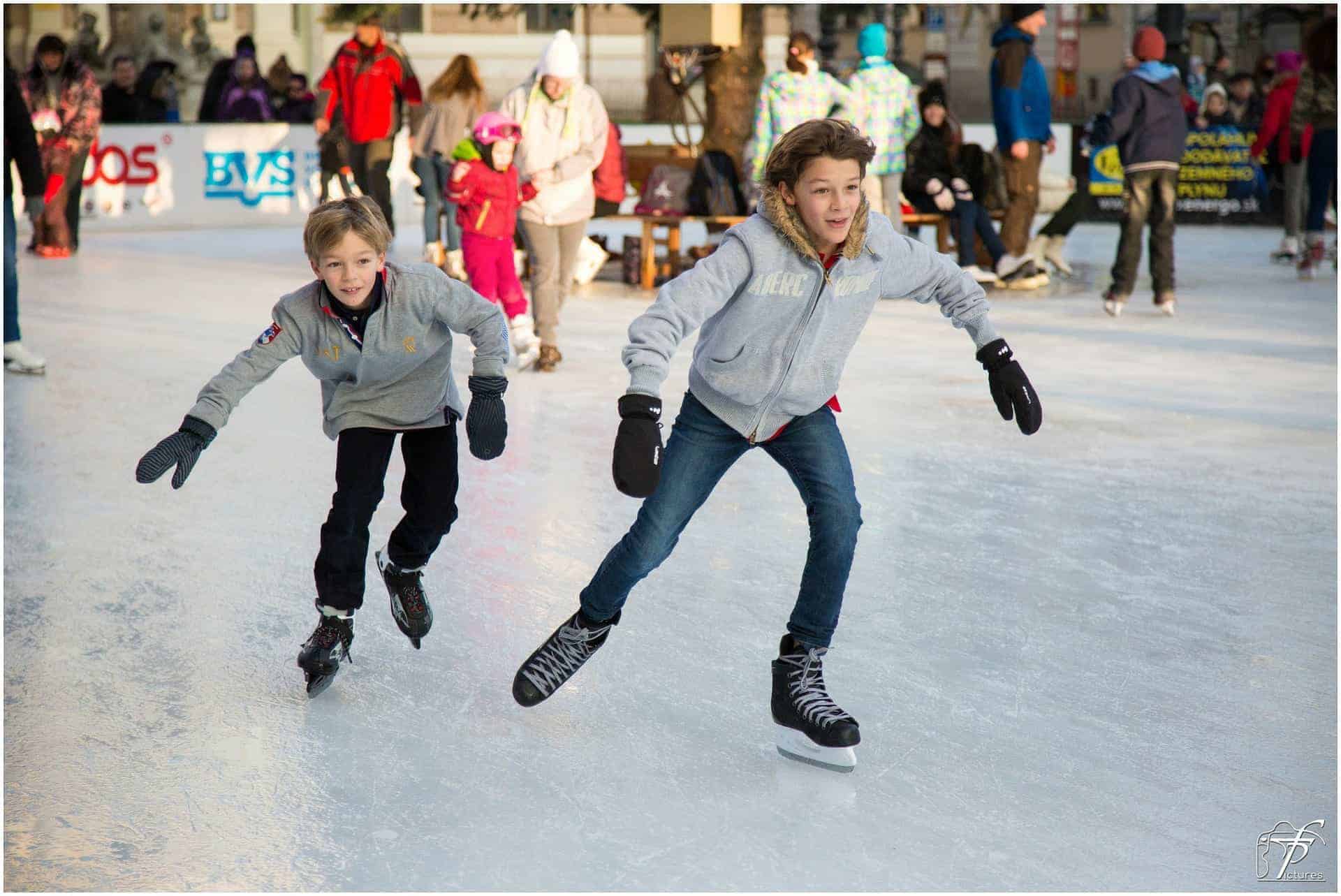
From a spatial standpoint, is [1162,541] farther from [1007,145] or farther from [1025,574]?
[1007,145]

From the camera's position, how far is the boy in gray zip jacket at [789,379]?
96.2 inches

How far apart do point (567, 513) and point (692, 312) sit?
181cm

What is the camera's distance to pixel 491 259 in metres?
6.27

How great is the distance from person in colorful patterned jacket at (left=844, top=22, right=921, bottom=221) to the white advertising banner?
20.2ft

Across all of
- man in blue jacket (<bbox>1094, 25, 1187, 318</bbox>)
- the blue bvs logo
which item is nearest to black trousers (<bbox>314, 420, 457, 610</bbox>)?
man in blue jacket (<bbox>1094, 25, 1187, 318</bbox>)

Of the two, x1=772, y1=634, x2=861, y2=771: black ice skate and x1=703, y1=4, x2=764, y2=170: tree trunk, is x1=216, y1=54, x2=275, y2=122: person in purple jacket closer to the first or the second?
x1=703, y1=4, x2=764, y2=170: tree trunk

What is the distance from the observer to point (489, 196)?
20.0ft

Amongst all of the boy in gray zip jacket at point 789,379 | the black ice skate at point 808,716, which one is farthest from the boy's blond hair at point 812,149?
the black ice skate at point 808,716

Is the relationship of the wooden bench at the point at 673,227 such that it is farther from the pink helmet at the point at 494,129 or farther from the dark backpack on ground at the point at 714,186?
the pink helmet at the point at 494,129

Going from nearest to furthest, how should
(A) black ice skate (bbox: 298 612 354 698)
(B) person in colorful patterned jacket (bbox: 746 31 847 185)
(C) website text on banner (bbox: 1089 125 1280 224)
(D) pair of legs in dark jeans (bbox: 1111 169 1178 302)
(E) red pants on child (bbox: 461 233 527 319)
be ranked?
1. (A) black ice skate (bbox: 298 612 354 698)
2. (E) red pants on child (bbox: 461 233 527 319)
3. (D) pair of legs in dark jeans (bbox: 1111 169 1178 302)
4. (B) person in colorful patterned jacket (bbox: 746 31 847 185)
5. (C) website text on banner (bbox: 1089 125 1280 224)

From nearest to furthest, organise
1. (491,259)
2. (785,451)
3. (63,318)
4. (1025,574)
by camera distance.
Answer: (785,451) < (1025,574) < (491,259) < (63,318)

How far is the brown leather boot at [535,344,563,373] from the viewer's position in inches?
254

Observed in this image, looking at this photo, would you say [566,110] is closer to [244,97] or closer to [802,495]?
[802,495]

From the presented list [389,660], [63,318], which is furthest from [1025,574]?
[63,318]
